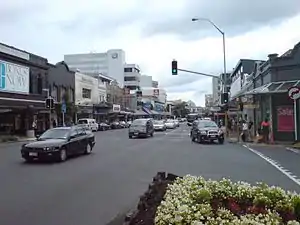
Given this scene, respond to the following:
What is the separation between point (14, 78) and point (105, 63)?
300ft

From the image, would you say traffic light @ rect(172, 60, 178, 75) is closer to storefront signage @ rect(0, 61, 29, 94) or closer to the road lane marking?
the road lane marking

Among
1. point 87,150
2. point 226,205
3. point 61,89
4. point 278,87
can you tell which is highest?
point 61,89

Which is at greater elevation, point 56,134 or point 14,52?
point 14,52

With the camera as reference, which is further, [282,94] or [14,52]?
→ [14,52]

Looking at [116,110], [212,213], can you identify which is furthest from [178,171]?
[116,110]

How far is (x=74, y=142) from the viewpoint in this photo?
20.4 m

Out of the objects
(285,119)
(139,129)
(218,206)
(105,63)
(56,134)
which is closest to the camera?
(218,206)

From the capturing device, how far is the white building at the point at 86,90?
69.3 m

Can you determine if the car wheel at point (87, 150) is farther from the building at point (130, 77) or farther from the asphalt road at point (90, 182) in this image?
the building at point (130, 77)

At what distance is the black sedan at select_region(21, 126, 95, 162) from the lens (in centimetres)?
1822

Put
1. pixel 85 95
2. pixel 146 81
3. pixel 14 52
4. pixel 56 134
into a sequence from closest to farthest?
1. pixel 56 134
2. pixel 14 52
3. pixel 85 95
4. pixel 146 81

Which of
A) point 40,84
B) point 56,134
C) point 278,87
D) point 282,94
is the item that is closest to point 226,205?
point 56,134

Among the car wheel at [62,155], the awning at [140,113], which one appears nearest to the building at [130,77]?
the awning at [140,113]

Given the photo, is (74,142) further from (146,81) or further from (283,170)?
(146,81)
